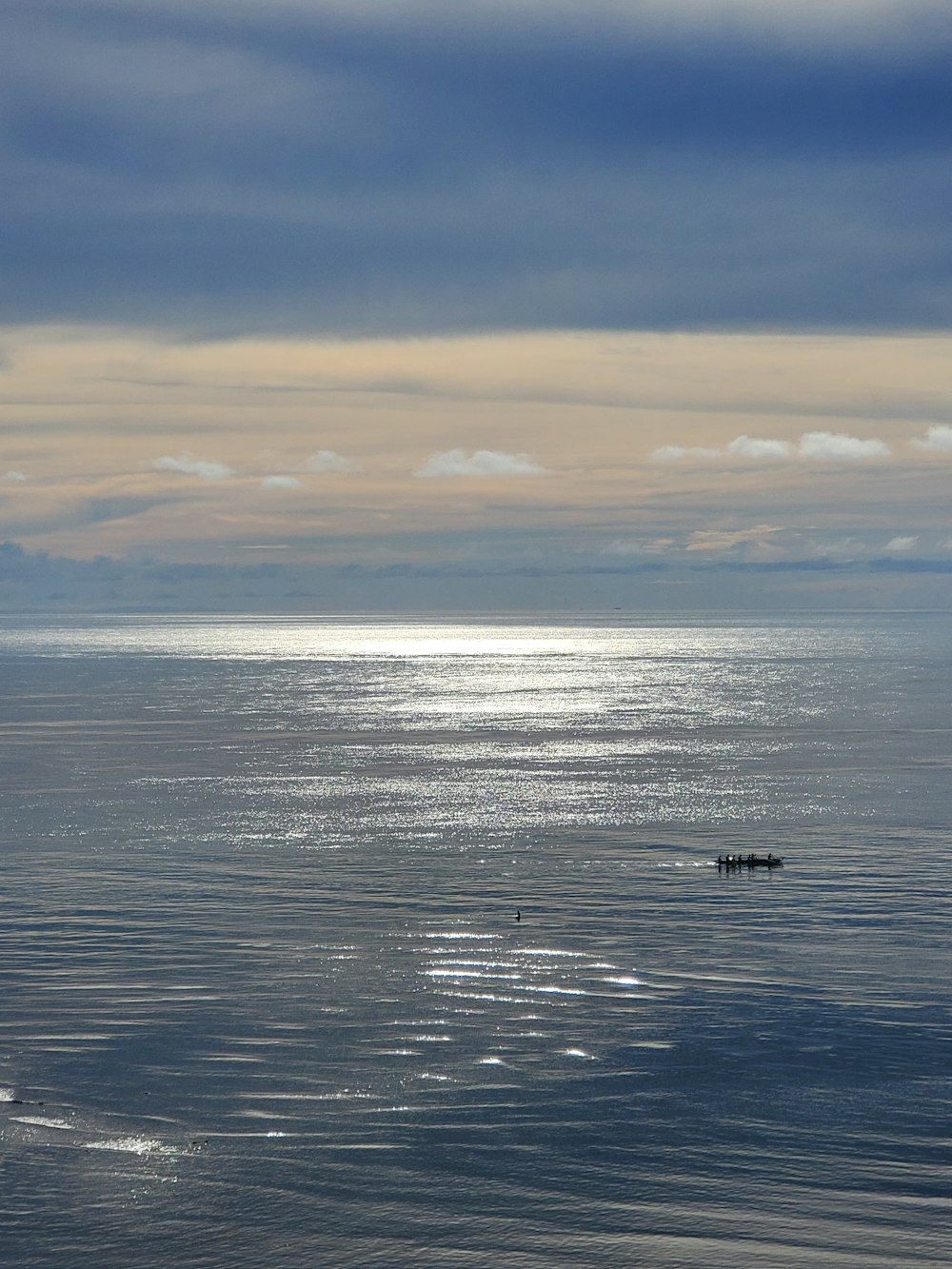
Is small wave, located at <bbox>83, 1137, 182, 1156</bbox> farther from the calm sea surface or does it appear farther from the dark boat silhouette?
the dark boat silhouette

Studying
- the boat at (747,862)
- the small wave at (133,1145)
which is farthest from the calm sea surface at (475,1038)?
the boat at (747,862)

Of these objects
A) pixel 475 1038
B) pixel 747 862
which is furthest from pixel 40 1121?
pixel 747 862

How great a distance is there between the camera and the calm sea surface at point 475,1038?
41.8 m

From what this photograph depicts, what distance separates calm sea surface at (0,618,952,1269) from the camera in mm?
41781

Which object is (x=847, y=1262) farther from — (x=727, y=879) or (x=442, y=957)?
(x=727, y=879)

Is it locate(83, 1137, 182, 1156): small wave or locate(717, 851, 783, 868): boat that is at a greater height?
locate(717, 851, 783, 868): boat

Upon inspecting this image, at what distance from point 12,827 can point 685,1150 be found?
79.1m

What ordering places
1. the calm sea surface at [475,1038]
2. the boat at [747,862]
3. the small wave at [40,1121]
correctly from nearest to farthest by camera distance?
1. the calm sea surface at [475,1038]
2. the small wave at [40,1121]
3. the boat at [747,862]

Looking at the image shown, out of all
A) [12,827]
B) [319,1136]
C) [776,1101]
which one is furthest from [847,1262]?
[12,827]

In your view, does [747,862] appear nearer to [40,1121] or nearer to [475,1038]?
[475,1038]

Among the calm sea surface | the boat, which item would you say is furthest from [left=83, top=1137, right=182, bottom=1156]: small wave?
the boat

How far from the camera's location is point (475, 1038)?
5706 cm

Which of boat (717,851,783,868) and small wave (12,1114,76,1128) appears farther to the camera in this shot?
boat (717,851,783,868)

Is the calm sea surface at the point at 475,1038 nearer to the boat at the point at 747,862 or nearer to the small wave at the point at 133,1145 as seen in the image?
the small wave at the point at 133,1145
